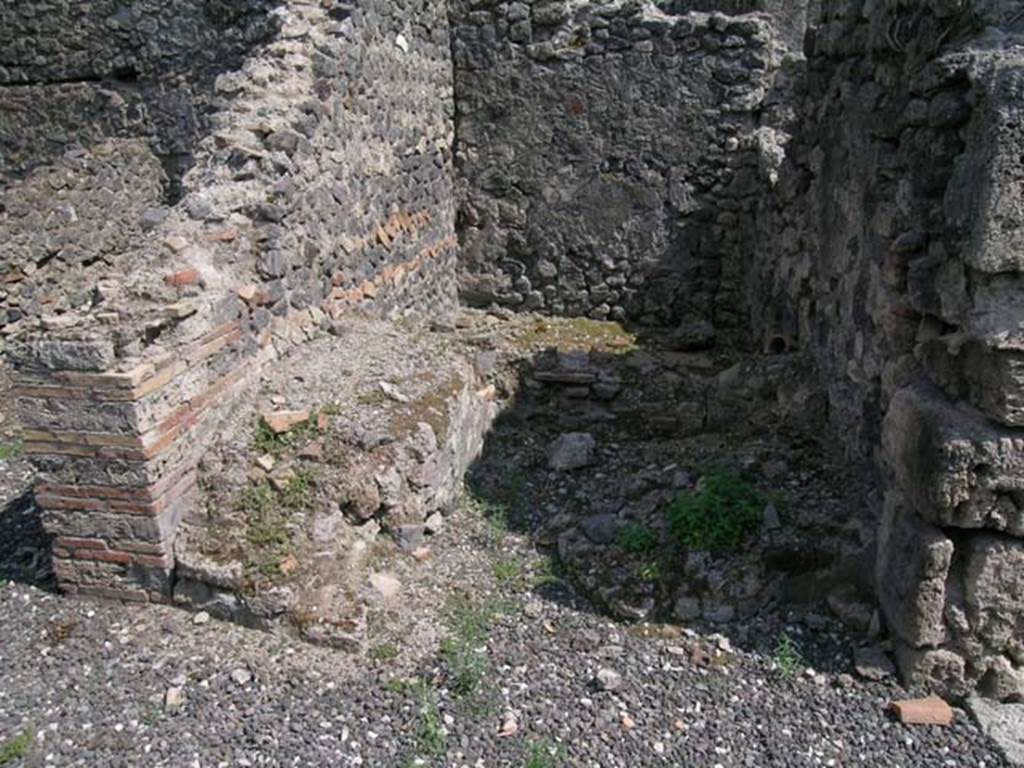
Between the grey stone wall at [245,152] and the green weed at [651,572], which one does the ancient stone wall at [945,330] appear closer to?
the green weed at [651,572]

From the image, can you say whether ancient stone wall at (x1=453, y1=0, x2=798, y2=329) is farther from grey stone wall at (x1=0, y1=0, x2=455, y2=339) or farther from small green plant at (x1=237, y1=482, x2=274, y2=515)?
small green plant at (x1=237, y1=482, x2=274, y2=515)

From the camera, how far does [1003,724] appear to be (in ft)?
9.75

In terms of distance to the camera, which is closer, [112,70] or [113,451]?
[113,451]

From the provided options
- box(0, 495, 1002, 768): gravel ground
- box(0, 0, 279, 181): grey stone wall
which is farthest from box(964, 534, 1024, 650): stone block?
box(0, 0, 279, 181): grey stone wall

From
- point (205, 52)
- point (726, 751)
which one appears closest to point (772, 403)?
point (726, 751)

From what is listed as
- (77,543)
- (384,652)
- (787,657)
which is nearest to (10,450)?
(77,543)

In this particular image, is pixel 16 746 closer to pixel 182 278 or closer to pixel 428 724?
pixel 428 724

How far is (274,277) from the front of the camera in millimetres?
4570

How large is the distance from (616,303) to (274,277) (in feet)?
11.9

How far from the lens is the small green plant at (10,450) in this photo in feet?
17.0

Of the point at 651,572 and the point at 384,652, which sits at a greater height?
the point at 651,572

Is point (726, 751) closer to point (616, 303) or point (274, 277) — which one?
point (274, 277)

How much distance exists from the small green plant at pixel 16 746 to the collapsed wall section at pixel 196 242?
0.76m

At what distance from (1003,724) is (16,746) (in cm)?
327
